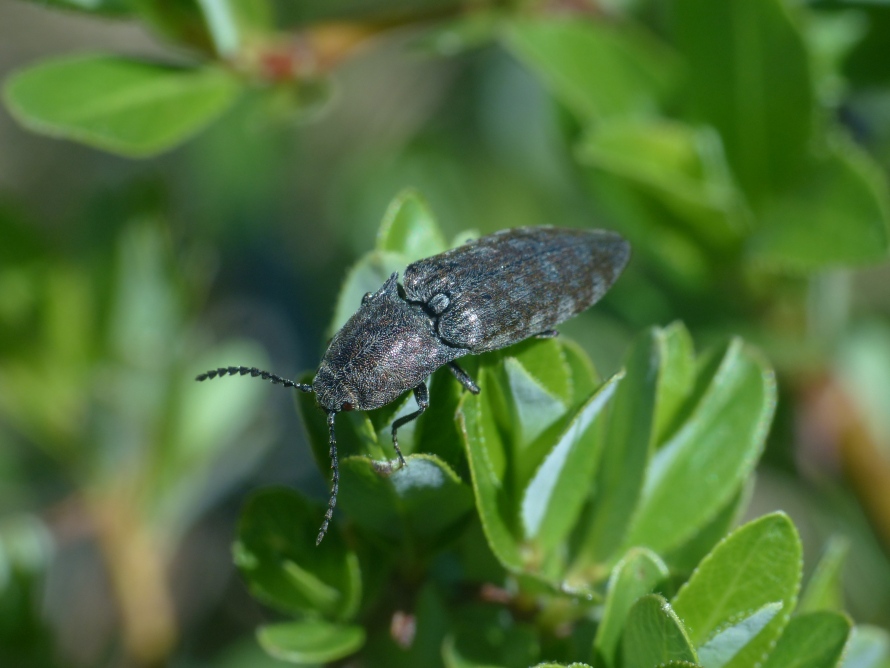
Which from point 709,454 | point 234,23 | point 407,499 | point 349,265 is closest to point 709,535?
point 709,454

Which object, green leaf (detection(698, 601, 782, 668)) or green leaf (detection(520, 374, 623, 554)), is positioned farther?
green leaf (detection(520, 374, 623, 554))

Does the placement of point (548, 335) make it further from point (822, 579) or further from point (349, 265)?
point (349, 265)

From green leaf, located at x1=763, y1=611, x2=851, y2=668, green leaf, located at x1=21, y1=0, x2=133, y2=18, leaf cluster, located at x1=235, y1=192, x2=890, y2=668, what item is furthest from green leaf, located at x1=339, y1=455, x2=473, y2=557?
green leaf, located at x1=21, y1=0, x2=133, y2=18

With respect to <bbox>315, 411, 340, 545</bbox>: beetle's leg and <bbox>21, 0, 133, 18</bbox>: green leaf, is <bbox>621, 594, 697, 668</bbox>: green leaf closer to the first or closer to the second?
<bbox>315, 411, 340, 545</bbox>: beetle's leg

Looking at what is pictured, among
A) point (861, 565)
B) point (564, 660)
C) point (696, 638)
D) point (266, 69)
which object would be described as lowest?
point (861, 565)

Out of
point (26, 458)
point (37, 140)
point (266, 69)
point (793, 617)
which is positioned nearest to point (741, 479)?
point (793, 617)

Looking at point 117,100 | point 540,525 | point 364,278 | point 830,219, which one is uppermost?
point 117,100

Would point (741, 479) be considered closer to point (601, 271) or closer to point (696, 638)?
point (696, 638)
